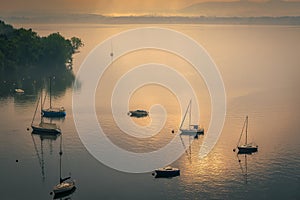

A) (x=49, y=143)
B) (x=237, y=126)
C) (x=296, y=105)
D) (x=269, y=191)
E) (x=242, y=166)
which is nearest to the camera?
(x=269, y=191)

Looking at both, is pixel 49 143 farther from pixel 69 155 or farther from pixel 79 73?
pixel 79 73

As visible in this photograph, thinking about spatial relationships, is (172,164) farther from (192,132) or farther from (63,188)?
(63,188)

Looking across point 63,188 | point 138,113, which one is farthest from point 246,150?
point 63,188

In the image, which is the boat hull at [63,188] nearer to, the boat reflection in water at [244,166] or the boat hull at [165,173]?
the boat hull at [165,173]

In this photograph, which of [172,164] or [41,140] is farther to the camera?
[41,140]

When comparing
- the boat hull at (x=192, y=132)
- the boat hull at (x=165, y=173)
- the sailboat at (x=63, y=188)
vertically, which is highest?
the boat hull at (x=192, y=132)

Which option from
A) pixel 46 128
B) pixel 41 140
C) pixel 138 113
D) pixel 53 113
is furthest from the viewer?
pixel 138 113

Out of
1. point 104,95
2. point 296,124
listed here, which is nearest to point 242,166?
point 296,124

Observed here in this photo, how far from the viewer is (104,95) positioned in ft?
371

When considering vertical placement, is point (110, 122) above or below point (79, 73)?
below

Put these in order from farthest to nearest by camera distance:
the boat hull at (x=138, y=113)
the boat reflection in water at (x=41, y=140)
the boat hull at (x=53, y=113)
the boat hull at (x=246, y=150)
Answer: the boat hull at (x=138, y=113) < the boat hull at (x=53, y=113) < the boat hull at (x=246, y=150) < the boat reflection in water at (x=41, y=140)

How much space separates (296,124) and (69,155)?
4136cm

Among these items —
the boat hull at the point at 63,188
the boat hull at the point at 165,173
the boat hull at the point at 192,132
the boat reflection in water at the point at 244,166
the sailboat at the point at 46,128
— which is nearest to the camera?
the boat hull at the point at 63,188

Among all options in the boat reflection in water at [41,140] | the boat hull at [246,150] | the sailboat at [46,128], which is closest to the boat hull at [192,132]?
the boat hull at [246,150]
